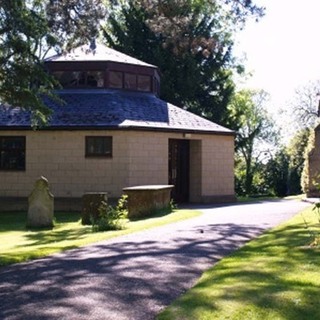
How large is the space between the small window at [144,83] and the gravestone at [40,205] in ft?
39.5

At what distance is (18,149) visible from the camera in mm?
24391

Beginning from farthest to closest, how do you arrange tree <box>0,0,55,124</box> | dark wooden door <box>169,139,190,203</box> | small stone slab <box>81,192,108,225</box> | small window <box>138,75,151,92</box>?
small window <box>138,75,151,92</box> < dark wooden door <box>169,139,190,203</box> < small stone slab <box>81,192,108,225</box> < tree <box>0,0,55,124</box>

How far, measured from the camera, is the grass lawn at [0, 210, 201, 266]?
10680 millimetres

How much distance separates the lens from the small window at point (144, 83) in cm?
2794

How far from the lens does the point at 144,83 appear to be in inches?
1107

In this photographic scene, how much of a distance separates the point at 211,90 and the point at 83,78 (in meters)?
16.8

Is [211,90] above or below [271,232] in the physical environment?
above

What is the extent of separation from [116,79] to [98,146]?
509 cm

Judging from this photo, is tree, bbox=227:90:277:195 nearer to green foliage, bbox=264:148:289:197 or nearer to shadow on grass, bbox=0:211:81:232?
green foliage, bbox=264:148:289:197

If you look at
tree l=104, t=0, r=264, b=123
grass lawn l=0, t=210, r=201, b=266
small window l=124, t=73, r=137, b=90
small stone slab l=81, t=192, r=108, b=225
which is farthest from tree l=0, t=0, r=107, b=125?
→ tree l=104, t=0, r=264, b=123

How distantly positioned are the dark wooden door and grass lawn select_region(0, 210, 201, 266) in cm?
593

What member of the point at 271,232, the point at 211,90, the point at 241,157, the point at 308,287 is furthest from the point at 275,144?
the point at 308,287

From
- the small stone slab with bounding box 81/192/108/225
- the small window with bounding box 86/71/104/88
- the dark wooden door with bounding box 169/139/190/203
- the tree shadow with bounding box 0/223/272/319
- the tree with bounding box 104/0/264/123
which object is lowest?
the tree shadow with bounding box 0/223/272/319

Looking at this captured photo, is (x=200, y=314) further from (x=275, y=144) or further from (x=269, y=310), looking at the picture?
(x=275, y=144)
